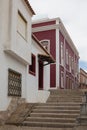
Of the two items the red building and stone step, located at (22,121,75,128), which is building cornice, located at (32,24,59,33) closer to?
the red building

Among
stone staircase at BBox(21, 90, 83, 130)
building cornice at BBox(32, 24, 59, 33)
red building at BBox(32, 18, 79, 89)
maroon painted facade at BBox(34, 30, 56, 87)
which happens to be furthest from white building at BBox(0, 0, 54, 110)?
building cornice at BBox(32, 24, 59, 33)

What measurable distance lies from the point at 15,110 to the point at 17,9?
4491 millimetres

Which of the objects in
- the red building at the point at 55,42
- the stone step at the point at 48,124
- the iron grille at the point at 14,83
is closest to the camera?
the stone step at the point at 48,124

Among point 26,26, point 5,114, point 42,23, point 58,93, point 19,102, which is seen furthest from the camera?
point 42,23

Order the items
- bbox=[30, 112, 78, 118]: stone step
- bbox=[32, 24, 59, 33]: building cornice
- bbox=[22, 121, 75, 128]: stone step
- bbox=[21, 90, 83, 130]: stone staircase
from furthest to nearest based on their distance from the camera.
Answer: bbox=[32, 24, 59, 33]: building cornice
bbox=[30, 112, 78, 118]: stone step
bbox=[21, 90, 83, 130]: stone staircase
bbox=[22, 121, 75, 128]: stone step

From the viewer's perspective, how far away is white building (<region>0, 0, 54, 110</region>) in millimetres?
11477

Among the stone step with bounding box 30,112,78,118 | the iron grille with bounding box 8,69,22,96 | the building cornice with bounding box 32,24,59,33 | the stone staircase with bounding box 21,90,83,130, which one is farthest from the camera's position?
the building cornice with bounding box 32,24,59,33

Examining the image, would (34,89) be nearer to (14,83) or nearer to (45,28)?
(14,83)

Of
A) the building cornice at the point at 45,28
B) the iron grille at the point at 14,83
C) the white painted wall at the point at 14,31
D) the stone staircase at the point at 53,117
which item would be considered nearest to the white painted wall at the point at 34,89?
the iron grille at the point at 14,83

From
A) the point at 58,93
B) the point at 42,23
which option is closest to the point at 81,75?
the point at 42,23

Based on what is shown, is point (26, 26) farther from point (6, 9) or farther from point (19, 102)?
point (19, 102)

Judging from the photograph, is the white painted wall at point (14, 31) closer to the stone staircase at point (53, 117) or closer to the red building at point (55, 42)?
the stone staircase at point (53, 117)

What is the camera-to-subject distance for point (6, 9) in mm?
11695

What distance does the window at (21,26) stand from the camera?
13277 mm
